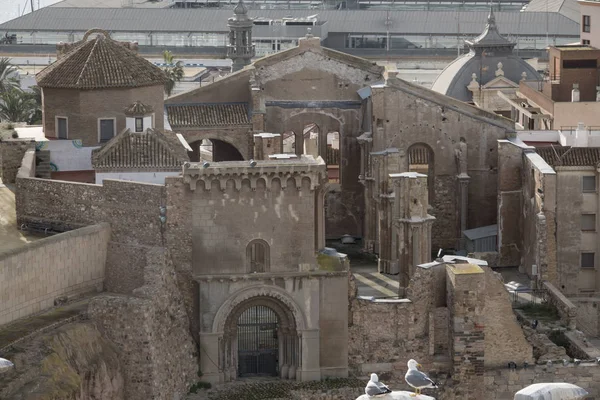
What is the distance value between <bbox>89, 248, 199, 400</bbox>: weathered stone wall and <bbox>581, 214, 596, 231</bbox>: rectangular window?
A: 2059cm

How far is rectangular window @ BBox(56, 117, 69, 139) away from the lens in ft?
265

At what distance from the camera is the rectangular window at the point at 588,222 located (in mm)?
85375

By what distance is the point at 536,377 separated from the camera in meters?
74.8

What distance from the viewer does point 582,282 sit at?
86.0 meters

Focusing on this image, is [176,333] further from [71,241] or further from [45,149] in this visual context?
[45,149]

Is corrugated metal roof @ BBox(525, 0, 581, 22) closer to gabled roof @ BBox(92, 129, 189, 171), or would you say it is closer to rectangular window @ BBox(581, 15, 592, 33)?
rectangular window @ BBox(581, 15, 592, 33)

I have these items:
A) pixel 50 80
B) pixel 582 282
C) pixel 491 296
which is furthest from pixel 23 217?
pixel 582 282

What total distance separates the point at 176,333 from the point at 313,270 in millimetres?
5236

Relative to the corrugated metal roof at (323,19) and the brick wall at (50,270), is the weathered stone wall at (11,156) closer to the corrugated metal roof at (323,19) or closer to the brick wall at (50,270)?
the brick wall at (50,270)

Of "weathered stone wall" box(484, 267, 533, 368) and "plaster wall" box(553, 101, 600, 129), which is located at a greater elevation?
"plaster wall" box(553, 101, 600, 129)

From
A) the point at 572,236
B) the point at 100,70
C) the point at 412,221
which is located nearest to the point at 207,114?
the point at 100,70

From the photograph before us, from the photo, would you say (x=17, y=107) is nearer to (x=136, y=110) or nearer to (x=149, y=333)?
(x=136, y=110)

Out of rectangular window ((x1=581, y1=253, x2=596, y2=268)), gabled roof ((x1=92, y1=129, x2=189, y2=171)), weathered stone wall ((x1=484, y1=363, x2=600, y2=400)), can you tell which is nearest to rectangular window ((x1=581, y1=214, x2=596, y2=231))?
rectangular window ((x1=581, y1=253, x2=596, y2=268))

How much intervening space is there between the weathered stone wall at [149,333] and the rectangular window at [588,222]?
20590mm
